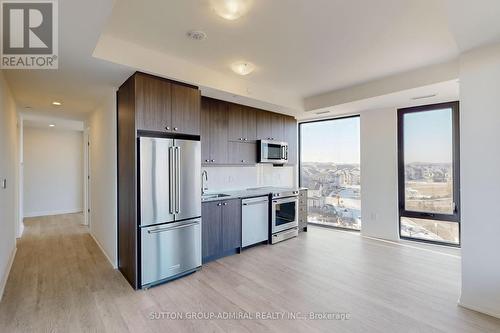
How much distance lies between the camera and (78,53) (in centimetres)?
226

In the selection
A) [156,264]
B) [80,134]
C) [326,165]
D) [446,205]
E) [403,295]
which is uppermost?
[80,134]

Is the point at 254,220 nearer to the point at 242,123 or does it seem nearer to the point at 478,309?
the point at 242,123

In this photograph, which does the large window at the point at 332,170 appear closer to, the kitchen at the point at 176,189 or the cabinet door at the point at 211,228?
the kitchen at the point at 176,189

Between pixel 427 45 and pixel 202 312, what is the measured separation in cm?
357

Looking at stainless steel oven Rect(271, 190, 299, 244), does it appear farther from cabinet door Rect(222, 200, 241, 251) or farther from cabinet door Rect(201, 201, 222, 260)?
cabinet door Rect(201, 201, 222, 260)

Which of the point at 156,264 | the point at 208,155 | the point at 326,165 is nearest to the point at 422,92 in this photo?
the point at 326,165

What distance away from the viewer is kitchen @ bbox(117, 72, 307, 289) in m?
2.75

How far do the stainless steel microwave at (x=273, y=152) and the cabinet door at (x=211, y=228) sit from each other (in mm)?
1491

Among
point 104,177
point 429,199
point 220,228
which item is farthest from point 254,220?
point 429,199

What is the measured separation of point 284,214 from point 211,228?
1628 mm

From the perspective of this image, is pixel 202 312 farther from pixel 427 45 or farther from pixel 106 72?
pixel 427 45

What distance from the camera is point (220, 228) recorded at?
A: 11.9 feet

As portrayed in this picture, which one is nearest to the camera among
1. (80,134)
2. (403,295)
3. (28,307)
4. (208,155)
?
(28,307)

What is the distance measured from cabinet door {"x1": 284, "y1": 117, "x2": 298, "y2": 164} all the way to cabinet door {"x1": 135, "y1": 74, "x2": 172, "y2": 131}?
290cm
